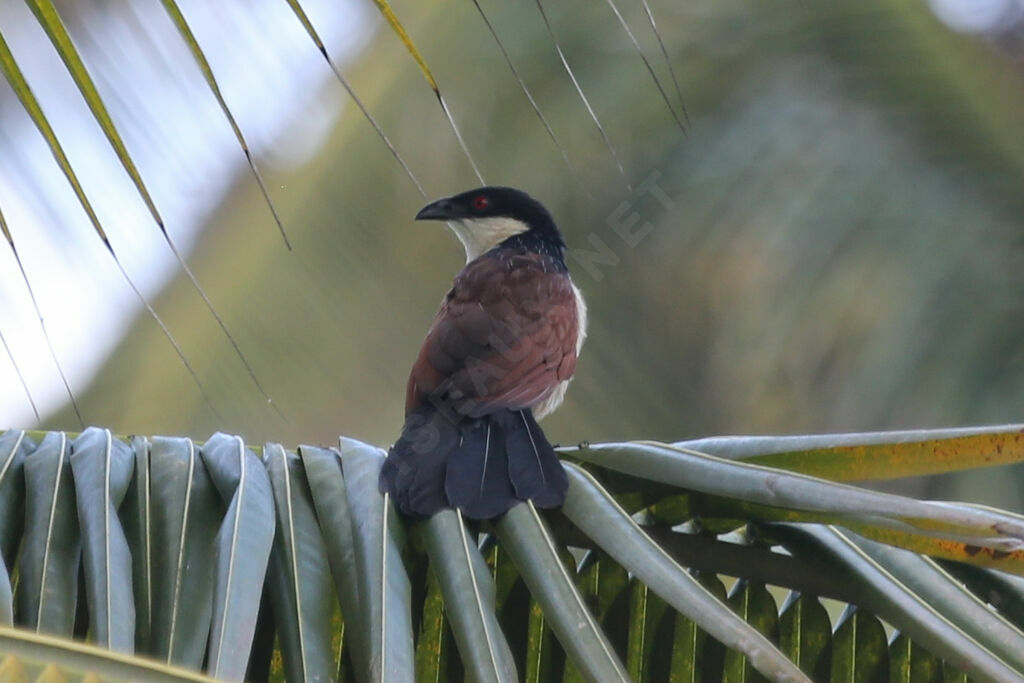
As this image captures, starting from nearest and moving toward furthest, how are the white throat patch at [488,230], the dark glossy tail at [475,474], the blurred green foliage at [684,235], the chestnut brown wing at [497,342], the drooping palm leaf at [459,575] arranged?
the drooping palm leaf at [459,575] < the dark glossy tail at [475,474] < the chestnut brown wing at [497,342] < the white throat patch at [488,230] < the blurred green foliage at [684,235]

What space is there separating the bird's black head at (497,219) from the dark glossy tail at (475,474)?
197 centimetres

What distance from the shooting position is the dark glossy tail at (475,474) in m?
1.65

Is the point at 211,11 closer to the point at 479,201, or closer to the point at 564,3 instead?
the point at 479,201

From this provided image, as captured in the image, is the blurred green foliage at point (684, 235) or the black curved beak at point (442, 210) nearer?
the black curved beak at point (442, 210)

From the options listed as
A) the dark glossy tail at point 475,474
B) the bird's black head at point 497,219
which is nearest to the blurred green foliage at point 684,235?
the bird's black head at point 497,219

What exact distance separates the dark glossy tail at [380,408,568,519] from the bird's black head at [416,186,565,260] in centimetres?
197

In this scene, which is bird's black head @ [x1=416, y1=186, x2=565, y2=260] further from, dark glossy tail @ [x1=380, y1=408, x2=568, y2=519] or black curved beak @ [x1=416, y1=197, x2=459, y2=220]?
dark glossy tail @ [x1=380, y1=408, x2=568, y2=519]

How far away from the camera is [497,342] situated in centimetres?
303

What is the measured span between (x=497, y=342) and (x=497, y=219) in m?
1.29

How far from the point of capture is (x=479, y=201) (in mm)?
4191

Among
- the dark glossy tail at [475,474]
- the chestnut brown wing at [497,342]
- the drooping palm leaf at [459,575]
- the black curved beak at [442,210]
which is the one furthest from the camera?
the black curved beak at [442,210]

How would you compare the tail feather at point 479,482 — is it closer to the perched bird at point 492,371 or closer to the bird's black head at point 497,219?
the perched bird at point 492,371

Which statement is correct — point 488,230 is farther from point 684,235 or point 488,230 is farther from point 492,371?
point 684,235

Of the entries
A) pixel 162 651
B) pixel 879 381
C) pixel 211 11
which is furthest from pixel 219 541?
pixel 879 381
